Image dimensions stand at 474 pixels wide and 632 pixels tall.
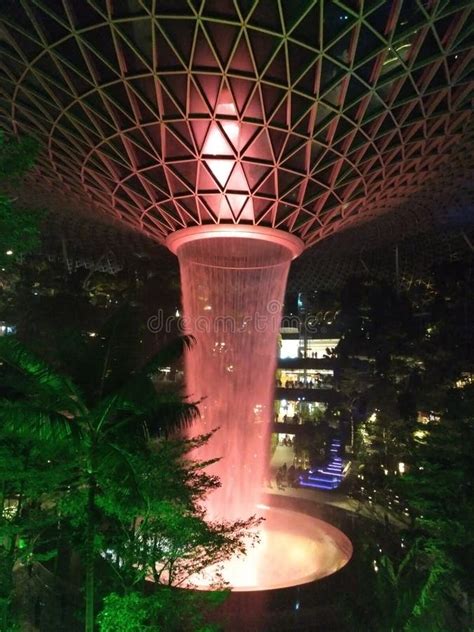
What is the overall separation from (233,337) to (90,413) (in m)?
25.1

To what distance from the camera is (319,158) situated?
70.1 feet

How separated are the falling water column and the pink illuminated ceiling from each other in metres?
1.98

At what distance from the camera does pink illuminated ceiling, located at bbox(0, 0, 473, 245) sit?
16.8m

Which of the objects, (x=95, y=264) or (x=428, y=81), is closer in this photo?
(x=428, y=81)

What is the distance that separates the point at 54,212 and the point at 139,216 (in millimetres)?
14026

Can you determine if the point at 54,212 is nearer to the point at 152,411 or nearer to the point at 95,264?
the point at 95,264

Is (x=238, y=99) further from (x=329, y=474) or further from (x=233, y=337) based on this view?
(x=329, y=474)

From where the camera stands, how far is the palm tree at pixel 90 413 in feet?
22.4

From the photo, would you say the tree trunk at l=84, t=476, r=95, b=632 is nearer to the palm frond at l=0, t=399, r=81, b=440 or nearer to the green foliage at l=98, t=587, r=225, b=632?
the green foliage at l=98, t=587, r=225, b=632

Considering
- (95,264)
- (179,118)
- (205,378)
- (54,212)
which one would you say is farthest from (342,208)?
(95,264)

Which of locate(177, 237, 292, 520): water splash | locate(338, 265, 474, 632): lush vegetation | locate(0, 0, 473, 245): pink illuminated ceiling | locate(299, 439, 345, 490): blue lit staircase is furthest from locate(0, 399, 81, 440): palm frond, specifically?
locate(299, 439, 345, 490): blue lit staircase

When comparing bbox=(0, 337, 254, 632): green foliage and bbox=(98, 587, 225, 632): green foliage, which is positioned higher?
bbox=(0, 337, 254, 632): green foliage

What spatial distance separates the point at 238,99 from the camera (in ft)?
62.5

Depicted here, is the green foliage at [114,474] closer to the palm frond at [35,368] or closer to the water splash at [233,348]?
the palm frond at [35,368]
